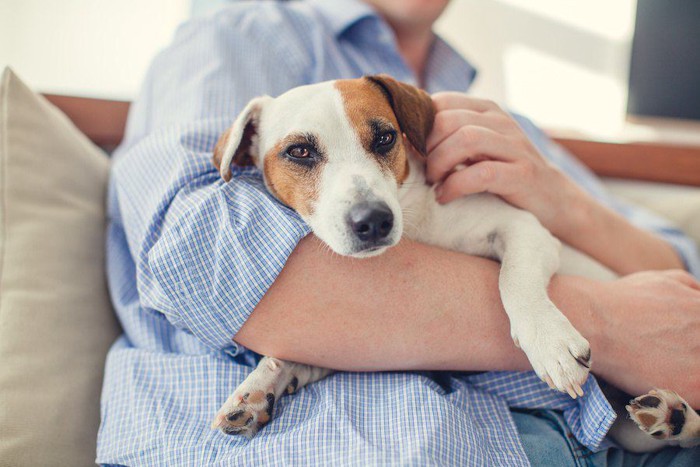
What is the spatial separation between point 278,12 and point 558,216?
36.3 inches

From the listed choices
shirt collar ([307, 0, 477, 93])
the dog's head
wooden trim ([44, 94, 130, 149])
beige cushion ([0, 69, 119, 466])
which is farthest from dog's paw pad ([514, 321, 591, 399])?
wooden trim ([44, 94, 130, 149])

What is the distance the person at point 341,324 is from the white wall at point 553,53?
1.98 meters

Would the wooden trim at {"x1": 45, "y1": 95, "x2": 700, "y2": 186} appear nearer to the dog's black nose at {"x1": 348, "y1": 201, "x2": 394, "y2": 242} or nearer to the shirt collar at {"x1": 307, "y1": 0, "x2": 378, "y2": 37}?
the shirt collar at {"x1": 307, "y1": 0, "x2": 378, "y2": 37}

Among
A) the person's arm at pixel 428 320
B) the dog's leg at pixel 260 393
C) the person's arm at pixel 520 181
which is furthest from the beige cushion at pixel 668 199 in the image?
the dog's leg at pixel 260 393

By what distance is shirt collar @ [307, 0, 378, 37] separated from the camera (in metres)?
1.51

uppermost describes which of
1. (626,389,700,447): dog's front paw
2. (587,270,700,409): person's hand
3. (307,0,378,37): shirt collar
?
(307,0,378,37): shirt collar

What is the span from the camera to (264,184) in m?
1.11

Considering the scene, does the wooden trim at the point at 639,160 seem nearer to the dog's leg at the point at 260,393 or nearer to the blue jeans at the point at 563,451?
the blue jeans at the point at 563,451

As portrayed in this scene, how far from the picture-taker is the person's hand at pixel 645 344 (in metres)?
0.97

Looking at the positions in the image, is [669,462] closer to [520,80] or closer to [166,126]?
[166,126]

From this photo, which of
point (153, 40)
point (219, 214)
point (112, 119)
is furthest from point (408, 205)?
point (153, 40)

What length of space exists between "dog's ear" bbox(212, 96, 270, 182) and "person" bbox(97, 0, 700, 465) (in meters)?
0.03

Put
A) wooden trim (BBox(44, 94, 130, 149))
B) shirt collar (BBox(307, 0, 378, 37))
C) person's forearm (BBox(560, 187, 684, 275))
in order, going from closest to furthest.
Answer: person's forearm (BBox(560, 187, 684, 275))
shirt collar (BBox(307, 0, 378, 37))
wooden trim (BBox(44, 94, 130, 149))

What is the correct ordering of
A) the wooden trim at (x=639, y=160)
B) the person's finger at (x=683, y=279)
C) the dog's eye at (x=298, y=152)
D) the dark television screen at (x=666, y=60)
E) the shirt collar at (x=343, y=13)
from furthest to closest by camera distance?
the dark television screen at (x=666, y=60), the wooden trim at (x=639, y=160), the shirt collar at (x=343, y=13), the person's finger at (x=683, y=279), the dog's eye at (x=298, y=152)
